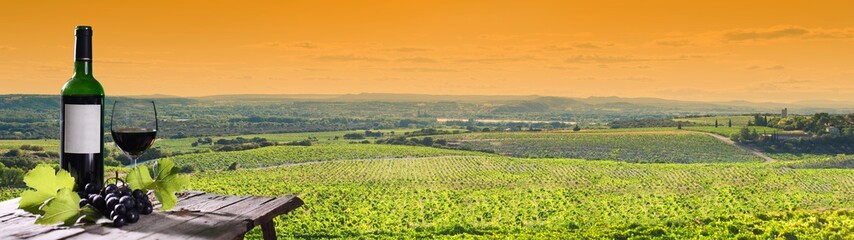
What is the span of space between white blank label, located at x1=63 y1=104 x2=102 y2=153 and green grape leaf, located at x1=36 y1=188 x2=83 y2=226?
0.40 m

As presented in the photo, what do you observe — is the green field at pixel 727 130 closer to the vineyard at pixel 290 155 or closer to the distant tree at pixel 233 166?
the vineyard at pixel 290 155

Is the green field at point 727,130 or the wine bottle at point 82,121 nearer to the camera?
the wine bottle at point 82,121

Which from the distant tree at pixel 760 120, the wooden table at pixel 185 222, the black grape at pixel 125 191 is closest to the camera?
the wooden table at pixel 185 222

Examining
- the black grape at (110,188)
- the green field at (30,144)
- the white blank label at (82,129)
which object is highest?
the white blank label at (82,129)

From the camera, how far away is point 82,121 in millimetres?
3469

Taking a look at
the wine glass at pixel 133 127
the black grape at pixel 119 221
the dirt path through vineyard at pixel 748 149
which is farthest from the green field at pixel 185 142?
the black grape at pixel 119 221

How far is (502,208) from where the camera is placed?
30.1m

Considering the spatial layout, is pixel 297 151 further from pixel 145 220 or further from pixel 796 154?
pixel 145 220

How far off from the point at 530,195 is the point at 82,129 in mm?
31501

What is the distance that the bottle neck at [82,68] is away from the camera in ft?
11.5

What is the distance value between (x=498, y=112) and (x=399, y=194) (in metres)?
101

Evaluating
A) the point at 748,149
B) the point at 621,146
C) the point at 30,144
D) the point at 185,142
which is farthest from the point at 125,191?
the point at 748,149

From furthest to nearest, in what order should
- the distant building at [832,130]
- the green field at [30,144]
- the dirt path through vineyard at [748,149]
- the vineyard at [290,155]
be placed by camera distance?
the distant building at [832,130] < the dirt path through vineyard at [748,149] < the vineyard at [290,155] < the green field at [30,144]

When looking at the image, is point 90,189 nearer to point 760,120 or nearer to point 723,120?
point 760,120
